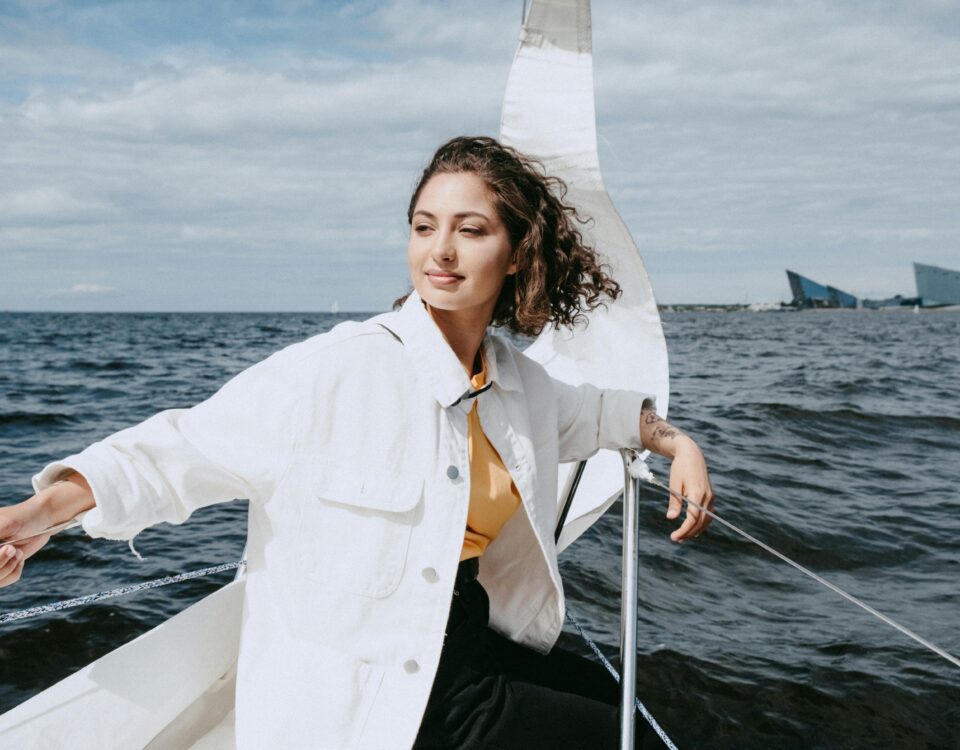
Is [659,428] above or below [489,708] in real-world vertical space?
above

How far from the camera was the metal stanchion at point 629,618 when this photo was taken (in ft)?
6.84

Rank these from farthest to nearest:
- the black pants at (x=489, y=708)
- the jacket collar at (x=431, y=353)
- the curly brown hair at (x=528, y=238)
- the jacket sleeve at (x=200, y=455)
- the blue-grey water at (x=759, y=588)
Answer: the blue-grey water at (x=759, y=588), the curly brown hair at (x=528, y=238), the jacket collar at (x=431, y=353), the black pants at (x=489, y=708), the jacket sleeve at (x=200, y=455)

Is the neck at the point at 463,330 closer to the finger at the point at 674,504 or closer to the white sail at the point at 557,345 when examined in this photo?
the finger at the point at 674,504

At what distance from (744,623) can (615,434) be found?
123 inches

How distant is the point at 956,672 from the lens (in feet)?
14.7

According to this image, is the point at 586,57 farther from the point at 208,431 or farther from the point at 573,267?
the point at 208,431

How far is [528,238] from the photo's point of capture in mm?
2416

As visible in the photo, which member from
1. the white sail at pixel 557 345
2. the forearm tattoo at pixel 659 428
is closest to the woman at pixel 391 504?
the forearm tattoo at pixel 659 428

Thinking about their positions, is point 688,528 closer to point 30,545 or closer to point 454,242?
point 454,242

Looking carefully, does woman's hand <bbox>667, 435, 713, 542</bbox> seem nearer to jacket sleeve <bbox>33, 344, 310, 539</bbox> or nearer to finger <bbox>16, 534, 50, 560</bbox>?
jacket sleeve <bbox>33, 344, 310, 539</bbox>

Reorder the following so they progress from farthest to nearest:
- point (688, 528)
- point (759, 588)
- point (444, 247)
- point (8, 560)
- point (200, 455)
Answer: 1. point (759, 588)
2. point (688, 528)
3. point (444, 247)
4. point (200, 455)
5. point (8, 560)

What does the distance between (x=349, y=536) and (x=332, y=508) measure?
74mm

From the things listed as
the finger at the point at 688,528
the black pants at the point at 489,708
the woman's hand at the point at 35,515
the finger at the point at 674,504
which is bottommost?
the black pants at the point at 489,708

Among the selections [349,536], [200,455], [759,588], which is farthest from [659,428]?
[759,588]
